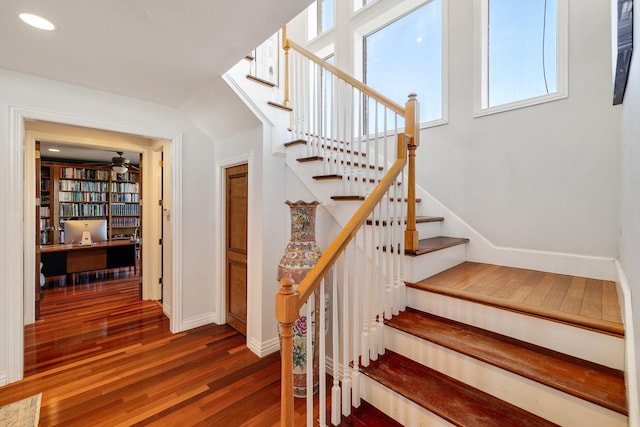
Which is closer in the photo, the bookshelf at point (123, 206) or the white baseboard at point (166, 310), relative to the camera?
the white baseboard at point (166, 310)

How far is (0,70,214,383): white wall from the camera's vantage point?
2.16 m

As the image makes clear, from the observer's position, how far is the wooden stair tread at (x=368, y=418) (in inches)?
53.9

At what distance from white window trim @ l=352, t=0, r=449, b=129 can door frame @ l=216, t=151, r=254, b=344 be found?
1.93 meters

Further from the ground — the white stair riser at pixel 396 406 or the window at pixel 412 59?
the window at pixel 412 59

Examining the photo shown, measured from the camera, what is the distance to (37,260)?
10.7 feet

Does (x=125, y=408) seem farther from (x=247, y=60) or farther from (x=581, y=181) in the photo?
(x=581, y=181)

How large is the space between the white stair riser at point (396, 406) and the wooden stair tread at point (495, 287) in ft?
2.10

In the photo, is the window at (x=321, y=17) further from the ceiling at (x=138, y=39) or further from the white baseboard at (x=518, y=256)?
the white baseboard at (x=518, y=256)

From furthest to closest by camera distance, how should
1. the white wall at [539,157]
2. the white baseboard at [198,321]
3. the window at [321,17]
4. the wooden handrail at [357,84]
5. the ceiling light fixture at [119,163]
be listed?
the ceiling light fixture at [119,163]
the window at [321,17]
the white baseboard at [198,321]
the wooden handrail at [357,84]
the white wall at [539,157]

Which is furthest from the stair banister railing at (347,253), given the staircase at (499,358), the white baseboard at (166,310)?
the white baseboard at (166,310)

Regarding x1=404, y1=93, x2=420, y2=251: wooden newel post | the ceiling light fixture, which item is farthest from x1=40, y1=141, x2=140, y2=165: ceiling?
Result: x1=404, y1=93, x2=420, y2=251: wooden newel post

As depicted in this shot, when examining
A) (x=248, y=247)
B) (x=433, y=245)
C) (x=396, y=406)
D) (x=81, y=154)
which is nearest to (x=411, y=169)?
(x=433, y=245)

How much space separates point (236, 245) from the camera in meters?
3.20

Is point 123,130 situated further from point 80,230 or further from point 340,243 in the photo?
point 80,230
